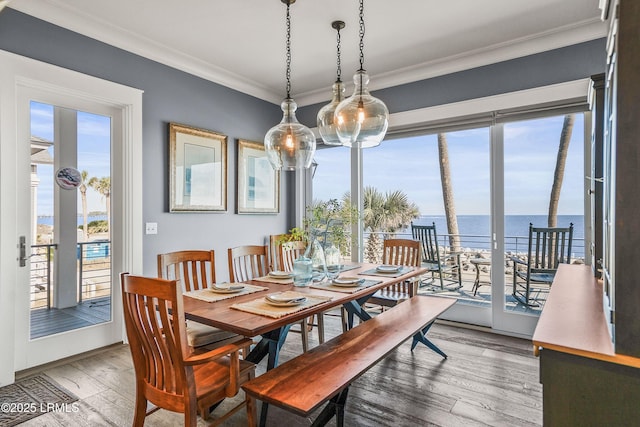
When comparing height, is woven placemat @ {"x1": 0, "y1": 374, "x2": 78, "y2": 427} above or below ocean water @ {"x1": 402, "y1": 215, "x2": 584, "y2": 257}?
below

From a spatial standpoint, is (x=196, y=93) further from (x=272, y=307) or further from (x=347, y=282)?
(x=272, y=307)

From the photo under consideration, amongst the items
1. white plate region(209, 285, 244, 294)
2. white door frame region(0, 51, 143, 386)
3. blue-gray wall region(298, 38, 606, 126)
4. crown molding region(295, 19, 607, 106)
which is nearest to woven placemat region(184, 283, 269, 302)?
white plate region(209, 285, 244, 294)

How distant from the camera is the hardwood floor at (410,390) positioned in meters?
2.12

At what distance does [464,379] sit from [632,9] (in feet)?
7.95

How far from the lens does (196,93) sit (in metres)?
3.90

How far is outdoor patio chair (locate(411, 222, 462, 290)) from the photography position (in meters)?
4.23

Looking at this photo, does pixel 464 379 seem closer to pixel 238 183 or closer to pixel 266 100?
pixel 238 183

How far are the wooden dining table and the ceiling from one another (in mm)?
2137

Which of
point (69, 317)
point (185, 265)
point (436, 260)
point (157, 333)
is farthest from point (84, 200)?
point (436, 260)

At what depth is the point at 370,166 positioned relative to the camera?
15.3ft

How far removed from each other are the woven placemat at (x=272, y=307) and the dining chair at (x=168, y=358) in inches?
8.8

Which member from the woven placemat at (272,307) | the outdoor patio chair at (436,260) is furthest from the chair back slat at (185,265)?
the outdoor patio chair at (436,260)

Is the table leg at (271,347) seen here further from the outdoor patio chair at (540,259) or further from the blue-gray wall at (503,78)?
the blue-gray wall at (503,78)

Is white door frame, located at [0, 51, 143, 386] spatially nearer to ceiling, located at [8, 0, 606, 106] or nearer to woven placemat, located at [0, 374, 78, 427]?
woven placemat, located at [0, 374, 78, 427]
